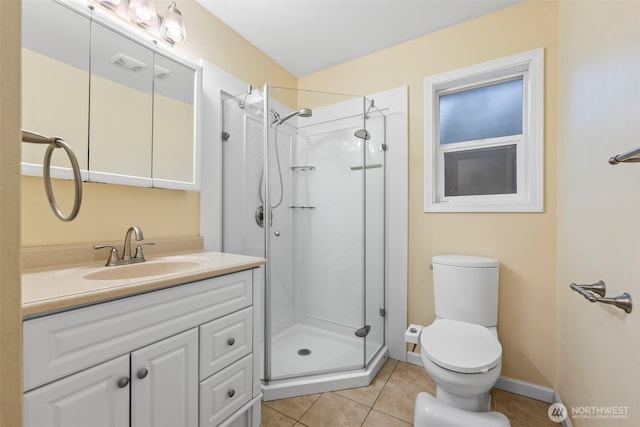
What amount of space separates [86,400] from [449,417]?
1.46 metres

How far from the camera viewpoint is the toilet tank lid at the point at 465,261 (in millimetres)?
1668

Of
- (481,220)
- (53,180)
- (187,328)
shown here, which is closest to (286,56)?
(53,180)

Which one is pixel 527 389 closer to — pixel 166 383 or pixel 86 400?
pixel 166 383

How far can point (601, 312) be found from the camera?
1.03m

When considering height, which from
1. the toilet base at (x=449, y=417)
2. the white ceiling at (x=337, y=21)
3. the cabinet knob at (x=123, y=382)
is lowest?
the toilet base at (x=449, y=417)

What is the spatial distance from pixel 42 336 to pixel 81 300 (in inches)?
4.5

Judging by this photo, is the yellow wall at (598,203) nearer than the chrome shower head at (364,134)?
Yes

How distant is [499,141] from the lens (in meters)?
1.85

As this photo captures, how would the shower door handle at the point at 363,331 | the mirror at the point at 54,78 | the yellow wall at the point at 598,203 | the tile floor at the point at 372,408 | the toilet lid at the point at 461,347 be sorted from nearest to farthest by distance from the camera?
the yellow wall at the point at 598,203
the mirror at the point at 54,78
the toilet lid at the point at 461,347
the tile floor at the point at 372,408
the shower door handle at the point at 363,331

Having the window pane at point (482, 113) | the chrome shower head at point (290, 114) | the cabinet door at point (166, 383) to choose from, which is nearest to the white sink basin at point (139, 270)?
the cabinet door at point (166, 383)

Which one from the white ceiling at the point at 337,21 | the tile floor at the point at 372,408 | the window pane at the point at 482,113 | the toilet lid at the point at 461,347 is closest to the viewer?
the toilet lid at the point at 461,347

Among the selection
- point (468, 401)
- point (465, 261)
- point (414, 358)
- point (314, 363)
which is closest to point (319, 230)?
point (314, 363)

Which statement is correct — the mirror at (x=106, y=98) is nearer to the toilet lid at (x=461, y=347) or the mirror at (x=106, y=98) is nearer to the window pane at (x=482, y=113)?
the toilet lid at (x=461, y=347)

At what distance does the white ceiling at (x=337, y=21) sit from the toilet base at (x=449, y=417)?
2.33 m
